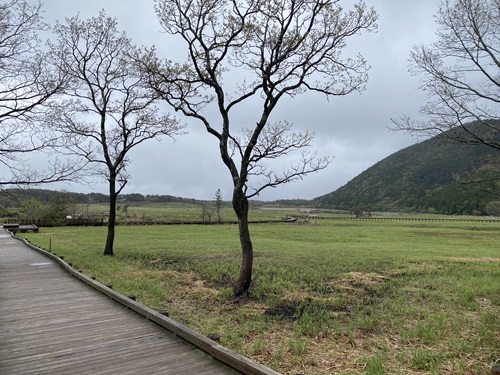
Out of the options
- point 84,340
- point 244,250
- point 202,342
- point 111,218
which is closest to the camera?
point 202,342

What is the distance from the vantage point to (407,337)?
7.65m

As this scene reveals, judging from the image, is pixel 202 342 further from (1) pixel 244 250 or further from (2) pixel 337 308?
(1) pixel 244 250

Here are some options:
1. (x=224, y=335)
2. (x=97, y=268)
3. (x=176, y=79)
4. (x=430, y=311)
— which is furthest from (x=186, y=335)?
(x=97, y=268)

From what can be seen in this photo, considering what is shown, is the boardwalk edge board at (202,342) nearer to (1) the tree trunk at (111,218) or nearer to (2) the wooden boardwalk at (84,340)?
(2) the wooden boardwalk at (84,340)

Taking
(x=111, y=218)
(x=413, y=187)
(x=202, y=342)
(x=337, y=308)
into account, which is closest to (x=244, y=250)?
(x=337, y=308)

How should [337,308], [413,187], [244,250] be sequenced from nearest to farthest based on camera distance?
[337,308] → [244,250] → [413,187]

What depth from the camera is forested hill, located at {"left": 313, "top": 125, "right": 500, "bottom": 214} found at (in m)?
127

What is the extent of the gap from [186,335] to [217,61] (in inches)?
380

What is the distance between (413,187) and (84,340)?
16748 cm

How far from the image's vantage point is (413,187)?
156 meters

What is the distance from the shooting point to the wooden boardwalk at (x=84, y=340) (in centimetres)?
489

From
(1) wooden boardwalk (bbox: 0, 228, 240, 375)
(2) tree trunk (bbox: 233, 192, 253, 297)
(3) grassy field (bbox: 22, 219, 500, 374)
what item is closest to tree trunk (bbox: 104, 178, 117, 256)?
(3) grassy field (bbox: 22, 219, 500, 374)

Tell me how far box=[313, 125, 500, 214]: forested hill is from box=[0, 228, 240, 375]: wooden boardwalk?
128m

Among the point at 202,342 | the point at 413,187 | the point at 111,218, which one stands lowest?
the point at 202,342
